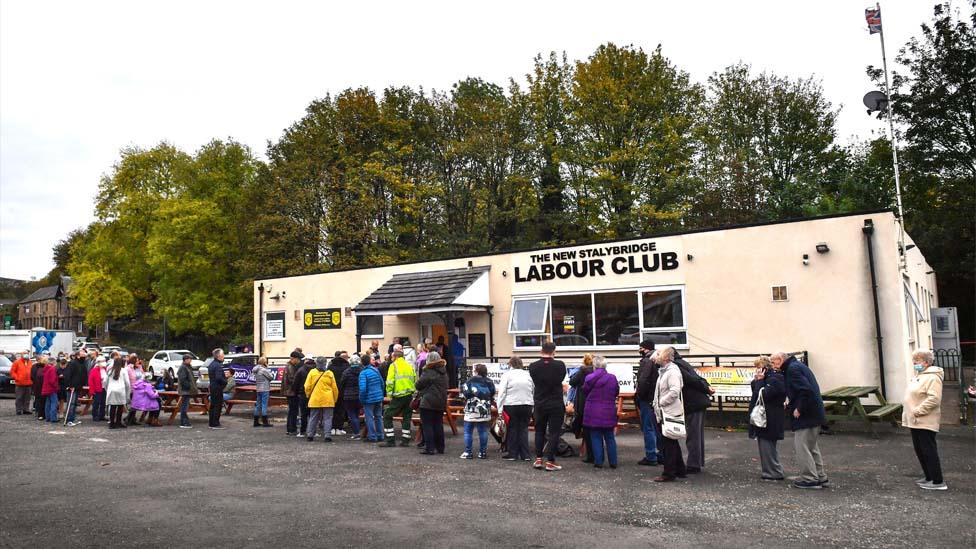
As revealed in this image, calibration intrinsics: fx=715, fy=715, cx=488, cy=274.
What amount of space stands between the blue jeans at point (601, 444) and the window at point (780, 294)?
668 cm

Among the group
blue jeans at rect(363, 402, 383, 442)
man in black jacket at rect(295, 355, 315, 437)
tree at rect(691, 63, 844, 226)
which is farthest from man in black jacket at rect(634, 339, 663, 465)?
tree at rect(691, 63, 844, 226)

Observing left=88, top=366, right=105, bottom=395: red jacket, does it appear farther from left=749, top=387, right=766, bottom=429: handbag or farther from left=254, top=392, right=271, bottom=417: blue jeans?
left=749, top=387, right=766, bottom=429: handbag

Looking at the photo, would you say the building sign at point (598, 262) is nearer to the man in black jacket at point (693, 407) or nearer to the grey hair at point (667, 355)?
the man in black jacket at point (693, 407)

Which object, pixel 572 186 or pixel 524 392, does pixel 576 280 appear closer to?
pixel 524 392

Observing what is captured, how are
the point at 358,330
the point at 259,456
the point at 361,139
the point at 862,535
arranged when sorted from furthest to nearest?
the point at 361,139, the point at 358,330, the point at 259,456, the point at 862,535

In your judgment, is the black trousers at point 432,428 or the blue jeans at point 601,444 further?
the black trousers at point 432,428

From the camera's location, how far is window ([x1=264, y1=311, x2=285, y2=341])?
23.4 meters

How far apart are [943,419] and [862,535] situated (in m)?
9.44

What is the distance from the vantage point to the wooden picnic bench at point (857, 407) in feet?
40.2

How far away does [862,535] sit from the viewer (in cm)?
645

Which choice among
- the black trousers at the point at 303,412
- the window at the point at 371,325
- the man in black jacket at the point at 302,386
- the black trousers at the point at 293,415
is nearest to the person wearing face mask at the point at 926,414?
the man in black jacket at the point at 302,386

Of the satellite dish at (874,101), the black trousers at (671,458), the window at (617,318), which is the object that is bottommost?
the black trousers at (671,458)

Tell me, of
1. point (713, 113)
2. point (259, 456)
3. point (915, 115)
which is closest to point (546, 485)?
point (259, 456)

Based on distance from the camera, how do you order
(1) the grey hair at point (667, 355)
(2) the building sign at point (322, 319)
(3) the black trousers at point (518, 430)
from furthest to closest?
(2) the building sign at point (322, 319) < (3) the black trousers at point (518, 430) < (1) the grey hair at point (667, 355)
